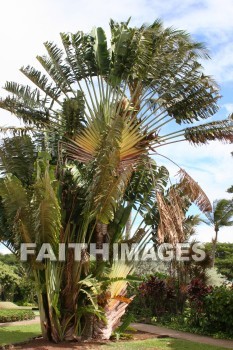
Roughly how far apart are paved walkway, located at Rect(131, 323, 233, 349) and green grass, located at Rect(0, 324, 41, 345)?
11.1 feet

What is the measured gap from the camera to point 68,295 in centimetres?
1102

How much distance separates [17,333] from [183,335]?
481 cm

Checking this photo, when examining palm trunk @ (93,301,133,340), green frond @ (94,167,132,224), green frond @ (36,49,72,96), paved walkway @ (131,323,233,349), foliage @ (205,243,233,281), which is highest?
green frond @ (36,49,72,96)

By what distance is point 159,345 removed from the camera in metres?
11.2

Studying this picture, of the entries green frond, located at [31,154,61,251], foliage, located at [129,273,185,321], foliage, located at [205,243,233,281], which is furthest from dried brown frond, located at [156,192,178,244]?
foliage, located at [205,243,233,281]

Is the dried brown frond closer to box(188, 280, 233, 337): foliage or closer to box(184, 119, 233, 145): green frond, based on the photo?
box(184, 119, 233, 145): green frond

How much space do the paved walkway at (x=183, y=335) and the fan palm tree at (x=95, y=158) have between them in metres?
2.41

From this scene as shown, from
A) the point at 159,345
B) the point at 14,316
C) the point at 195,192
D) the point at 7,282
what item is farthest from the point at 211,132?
the point at 7,282

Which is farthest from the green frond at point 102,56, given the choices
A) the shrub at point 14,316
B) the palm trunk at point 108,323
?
the shrub at point 14,316

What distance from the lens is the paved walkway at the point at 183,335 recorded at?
11891mm

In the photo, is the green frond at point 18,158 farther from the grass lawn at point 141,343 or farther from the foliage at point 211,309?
the foliage at point 211,309

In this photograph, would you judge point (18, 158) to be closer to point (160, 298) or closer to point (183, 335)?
point (183, 335)

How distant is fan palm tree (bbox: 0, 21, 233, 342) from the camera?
10.2 meters

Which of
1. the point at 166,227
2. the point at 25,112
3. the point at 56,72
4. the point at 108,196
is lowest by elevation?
the point at 166,227
